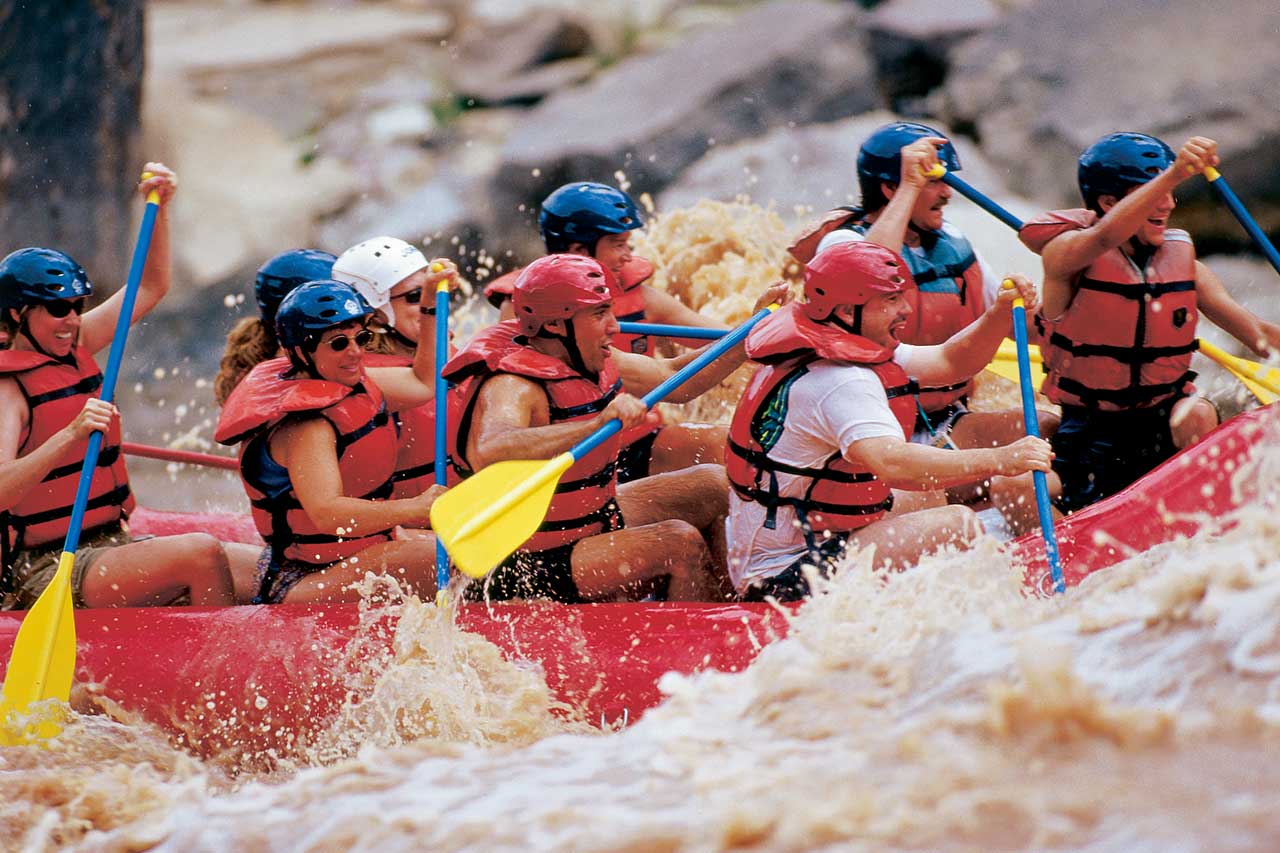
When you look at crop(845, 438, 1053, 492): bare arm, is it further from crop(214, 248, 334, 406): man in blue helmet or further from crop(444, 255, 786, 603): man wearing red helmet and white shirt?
crop(214, 248, 334, 406): man in blue helmet

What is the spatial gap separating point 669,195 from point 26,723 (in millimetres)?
7977

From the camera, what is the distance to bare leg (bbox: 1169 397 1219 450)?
490 cm

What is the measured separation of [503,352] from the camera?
4.54m

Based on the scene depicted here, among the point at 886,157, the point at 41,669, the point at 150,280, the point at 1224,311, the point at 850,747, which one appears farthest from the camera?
the point at 150,280

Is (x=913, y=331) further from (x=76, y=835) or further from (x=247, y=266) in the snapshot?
(x=247, y=266)

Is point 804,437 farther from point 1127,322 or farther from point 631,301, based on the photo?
point 631,301

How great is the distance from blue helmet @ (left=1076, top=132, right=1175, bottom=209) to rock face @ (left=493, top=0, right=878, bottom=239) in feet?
25.6

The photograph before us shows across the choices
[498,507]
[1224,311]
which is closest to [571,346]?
[498,507]

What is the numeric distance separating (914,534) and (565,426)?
3.30 feet

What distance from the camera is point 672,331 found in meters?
5.50

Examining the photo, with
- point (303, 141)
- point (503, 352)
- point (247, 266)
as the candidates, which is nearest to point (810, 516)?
point (503, 352)

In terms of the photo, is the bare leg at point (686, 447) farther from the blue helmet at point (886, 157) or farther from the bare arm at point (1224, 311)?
the bare arm at point (1224, 311)

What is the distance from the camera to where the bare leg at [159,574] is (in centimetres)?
475

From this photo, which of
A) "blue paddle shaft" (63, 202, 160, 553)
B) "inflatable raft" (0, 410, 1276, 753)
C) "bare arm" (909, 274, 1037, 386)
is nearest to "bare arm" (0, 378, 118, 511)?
"blue paddle shaft" (63, 202, 160, 553)
